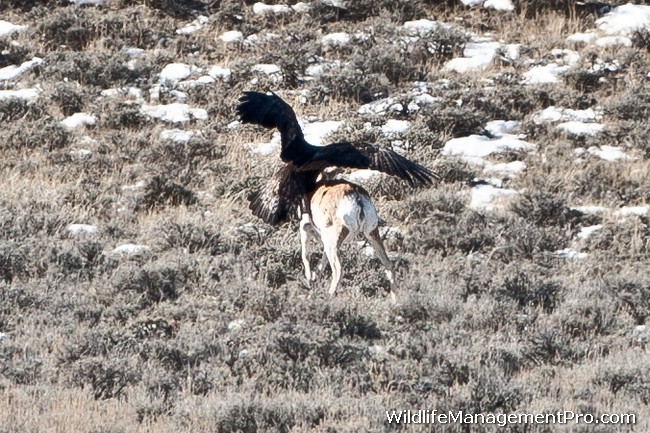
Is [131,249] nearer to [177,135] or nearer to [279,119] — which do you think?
[279,119]

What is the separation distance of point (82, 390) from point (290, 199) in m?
4.05

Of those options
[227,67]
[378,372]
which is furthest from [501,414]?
[227,67]

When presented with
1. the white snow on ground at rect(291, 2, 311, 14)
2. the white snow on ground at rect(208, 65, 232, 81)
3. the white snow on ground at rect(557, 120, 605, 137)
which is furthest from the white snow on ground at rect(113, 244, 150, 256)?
the white snow on ground at rect(291, 2, 311, 14)

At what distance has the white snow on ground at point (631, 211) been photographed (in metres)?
15.3

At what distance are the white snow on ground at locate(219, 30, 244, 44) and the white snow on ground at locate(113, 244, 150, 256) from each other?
24.8 ft

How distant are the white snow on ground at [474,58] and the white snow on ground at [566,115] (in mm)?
1782

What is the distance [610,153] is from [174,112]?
19.1 ft

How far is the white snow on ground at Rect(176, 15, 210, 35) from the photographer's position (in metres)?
21.2

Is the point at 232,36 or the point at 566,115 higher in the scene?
the point at 232,36

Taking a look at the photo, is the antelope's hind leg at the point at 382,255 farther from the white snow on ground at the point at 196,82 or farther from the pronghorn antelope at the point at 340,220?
the white snow on ground at the point at 196,82

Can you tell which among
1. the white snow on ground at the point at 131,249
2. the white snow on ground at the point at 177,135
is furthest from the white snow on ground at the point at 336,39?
the white snow on ground at the point at 131,249

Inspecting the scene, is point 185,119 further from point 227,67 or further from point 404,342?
point 404,342

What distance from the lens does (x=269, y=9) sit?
21.9 metres

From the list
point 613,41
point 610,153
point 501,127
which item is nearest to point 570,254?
point 610,153
